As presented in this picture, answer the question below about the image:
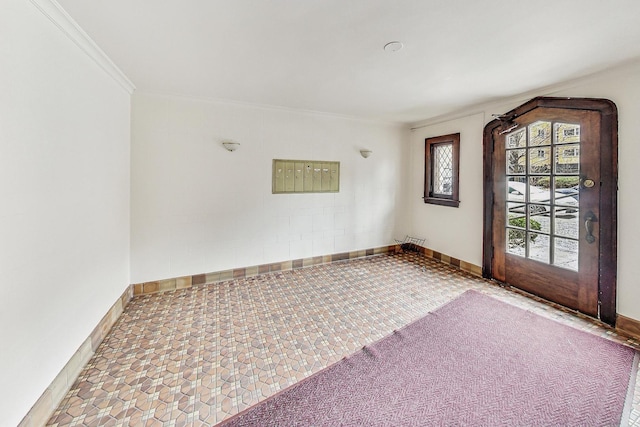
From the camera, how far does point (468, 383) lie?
1.68m

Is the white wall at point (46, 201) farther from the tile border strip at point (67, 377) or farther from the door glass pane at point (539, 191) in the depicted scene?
the door glass pane at point (539, 191)

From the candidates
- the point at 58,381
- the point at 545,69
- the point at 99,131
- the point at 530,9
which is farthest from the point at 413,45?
the point at 58,381

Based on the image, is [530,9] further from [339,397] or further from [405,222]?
[405,222]

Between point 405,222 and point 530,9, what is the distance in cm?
361

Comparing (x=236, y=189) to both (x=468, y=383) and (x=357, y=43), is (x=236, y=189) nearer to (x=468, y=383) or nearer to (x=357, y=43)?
(x=357, y=43)

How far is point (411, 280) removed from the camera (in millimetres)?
3439

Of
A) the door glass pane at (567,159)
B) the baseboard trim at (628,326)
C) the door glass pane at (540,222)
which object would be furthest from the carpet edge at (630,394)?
the door glass pane at (567,159)

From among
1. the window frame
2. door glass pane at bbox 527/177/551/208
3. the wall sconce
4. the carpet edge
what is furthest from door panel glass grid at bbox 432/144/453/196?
the wall sconce

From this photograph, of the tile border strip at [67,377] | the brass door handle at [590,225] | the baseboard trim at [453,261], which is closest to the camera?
the tile border strip at [67,377]

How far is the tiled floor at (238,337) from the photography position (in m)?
1.53

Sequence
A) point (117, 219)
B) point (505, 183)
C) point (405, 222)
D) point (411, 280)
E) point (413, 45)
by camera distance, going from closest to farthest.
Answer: point (413, 45)
point (117, 219)
point (505, 183)
point (411, 280)
point (405, 222)

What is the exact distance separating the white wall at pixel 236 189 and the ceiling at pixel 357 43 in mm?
440

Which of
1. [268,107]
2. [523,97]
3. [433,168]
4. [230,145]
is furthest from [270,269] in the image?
[523,97]

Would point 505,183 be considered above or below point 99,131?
below
